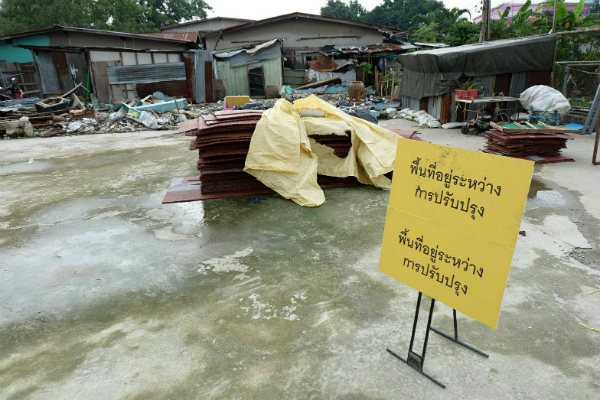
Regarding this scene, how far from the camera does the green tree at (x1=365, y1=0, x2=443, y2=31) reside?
37.6 m

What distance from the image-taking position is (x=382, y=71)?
19.7 m

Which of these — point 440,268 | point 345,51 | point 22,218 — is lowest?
point 22,218

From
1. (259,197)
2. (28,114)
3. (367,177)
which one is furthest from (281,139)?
(28,114)

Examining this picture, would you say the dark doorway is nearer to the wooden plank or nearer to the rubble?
the wooden plank

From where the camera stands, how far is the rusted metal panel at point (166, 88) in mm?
17152

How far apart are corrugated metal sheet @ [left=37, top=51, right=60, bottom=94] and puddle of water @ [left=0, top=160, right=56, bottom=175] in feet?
34.0

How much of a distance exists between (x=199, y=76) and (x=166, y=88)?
75.9 inches

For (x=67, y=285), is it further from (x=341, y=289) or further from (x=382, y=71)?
(x=382, y=71)

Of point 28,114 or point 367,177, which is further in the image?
point 28,114

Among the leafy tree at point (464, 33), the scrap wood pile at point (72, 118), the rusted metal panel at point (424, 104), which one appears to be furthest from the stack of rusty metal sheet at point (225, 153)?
the leafy tree at point (464, 33)

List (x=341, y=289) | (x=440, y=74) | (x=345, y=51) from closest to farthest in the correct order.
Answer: (x=341, y=289), (x=440, y=74), (x=345, y=51)

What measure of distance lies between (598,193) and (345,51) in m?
16.2

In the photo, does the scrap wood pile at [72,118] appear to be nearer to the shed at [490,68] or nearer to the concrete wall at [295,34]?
the concrete wall at [295,34]

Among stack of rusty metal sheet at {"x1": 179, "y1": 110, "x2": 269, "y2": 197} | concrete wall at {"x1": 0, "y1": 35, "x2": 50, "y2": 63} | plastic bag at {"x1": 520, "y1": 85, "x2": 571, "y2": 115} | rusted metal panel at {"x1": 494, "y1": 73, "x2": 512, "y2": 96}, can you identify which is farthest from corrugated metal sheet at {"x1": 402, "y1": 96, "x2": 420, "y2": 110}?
concrete wall at {"x1": 0, "y1": 35, "x2": 50, "y2": 63}
